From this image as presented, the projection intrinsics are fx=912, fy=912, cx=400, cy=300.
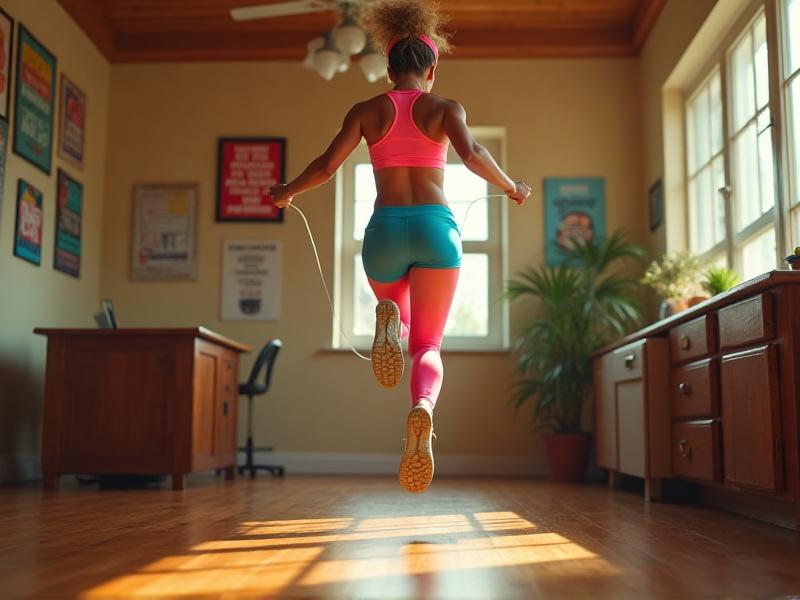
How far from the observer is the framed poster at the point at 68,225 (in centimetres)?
562

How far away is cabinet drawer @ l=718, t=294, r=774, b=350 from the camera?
2.70 m

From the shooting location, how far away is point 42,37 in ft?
17.7

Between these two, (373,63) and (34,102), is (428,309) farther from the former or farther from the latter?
(34,102)

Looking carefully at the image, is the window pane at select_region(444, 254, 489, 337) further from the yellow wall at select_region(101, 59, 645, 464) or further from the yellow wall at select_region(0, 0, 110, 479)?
the yellow wall at select_region(0, 0, 110, 479)

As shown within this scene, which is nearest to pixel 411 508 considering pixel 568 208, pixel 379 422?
pixel 379 422

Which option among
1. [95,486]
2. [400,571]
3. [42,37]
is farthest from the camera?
[42,37]

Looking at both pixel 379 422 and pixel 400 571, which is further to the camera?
pixel 379 422

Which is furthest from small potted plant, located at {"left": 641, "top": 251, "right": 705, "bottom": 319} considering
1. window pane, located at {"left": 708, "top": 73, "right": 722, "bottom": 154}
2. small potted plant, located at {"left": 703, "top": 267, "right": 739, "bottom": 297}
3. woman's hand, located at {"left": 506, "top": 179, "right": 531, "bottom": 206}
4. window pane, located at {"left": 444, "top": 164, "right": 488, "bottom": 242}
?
woman's hand, located at {"left": 506, "top": 179, "right": 531, "bottom": 206}

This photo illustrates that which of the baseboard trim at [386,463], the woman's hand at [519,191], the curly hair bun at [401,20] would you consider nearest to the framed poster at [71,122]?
the baseboard trim at [386,463]

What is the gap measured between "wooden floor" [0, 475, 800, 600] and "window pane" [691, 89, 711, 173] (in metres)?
2.28

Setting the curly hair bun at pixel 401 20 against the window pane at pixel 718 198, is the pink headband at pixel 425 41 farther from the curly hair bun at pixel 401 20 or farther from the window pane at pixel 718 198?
the window pane at pixel 718 198

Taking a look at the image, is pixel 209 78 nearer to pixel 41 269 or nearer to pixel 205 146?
pixel 205 146

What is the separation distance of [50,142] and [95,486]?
2109 mm

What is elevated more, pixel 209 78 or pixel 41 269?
pixel 209 78
